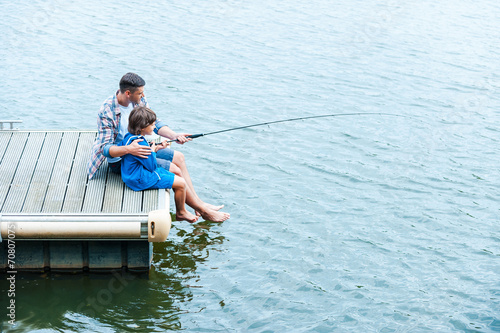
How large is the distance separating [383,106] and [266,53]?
9.53 feet

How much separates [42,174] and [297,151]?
353 centimetres

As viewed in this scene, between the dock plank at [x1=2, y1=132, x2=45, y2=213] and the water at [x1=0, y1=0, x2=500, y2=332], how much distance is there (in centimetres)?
64

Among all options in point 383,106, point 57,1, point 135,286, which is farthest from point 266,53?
point 135,286

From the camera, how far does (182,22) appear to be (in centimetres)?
1359

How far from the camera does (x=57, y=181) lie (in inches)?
226

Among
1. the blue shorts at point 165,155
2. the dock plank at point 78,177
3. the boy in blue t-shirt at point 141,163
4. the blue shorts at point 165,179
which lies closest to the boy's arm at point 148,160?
the boy in blue t-shirt at point 141,163

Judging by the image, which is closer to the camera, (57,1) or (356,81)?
(356,81)

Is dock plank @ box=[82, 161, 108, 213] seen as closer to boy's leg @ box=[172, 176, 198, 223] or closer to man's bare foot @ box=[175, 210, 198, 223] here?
boy's leg @ box=[172, 176, 198, 223]

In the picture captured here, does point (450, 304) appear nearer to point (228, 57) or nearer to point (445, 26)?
point (228, 57)

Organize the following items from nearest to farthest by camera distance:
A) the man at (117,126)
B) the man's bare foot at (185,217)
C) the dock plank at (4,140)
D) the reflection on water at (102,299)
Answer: the reflection on water at (102,299), the man at (117,126), the dock plank at (4,140), the man's bare foot at (185,217)

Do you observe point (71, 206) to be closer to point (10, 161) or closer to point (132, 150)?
point (132, 150)

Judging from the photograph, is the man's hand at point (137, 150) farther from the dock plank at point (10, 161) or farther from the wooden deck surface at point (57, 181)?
the dock plank at point (10, 161)

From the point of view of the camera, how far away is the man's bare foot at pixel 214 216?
255 inches

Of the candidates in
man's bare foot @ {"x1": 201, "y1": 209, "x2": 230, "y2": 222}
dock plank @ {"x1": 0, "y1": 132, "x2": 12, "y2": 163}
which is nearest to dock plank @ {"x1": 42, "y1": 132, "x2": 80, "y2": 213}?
dock plank @ {"x1": 0, "y1": 132, "x2": 12, "y2": 163}
